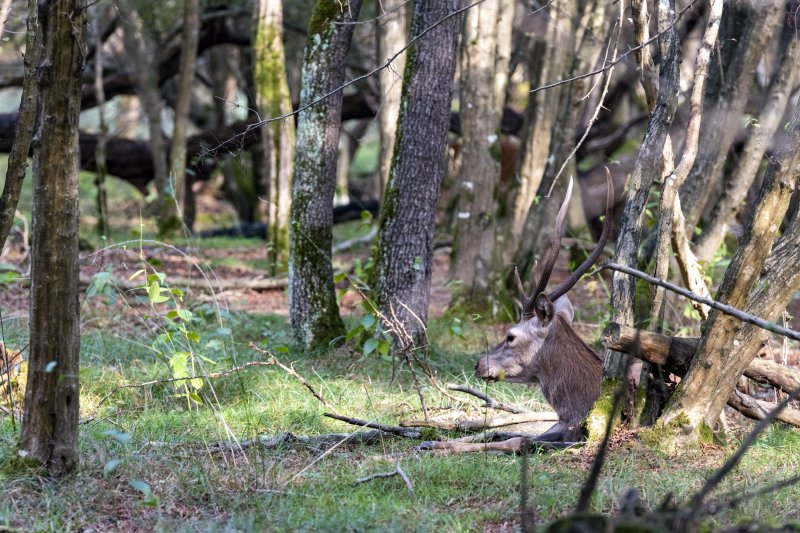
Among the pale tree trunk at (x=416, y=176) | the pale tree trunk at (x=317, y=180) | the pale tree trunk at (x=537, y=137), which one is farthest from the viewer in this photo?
the pale tree trunk at (x=537, y=137)

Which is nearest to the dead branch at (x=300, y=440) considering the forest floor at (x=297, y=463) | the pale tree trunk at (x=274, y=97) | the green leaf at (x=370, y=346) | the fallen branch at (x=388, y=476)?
the forest floor at (x=297, y=463)

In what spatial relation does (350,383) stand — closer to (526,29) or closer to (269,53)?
(269,53)

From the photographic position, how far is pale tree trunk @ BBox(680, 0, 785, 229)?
8375 millimetres

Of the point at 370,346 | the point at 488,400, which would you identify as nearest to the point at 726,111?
the point at 488,400

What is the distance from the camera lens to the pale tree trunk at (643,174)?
555 centimetres

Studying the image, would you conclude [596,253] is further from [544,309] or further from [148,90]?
[148,90]

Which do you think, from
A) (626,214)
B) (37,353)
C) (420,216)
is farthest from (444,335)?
(37,353)

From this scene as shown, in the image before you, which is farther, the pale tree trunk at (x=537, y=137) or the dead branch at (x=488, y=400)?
the pale tree trunk at (x=537, y=137)

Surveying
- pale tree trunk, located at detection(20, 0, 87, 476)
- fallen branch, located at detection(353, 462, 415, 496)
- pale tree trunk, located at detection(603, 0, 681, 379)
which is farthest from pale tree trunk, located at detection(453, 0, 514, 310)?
pale tree trunk, located at detection(20, 0, 87, 476)

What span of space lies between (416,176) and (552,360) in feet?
7.28

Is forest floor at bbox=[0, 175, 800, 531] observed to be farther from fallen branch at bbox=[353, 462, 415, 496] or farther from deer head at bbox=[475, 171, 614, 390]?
deer head at bbox=[475, 171, 614, 390]

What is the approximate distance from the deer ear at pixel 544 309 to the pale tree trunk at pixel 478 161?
3567 mm

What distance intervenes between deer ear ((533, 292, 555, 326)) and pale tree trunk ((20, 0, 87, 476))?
3.01 meters

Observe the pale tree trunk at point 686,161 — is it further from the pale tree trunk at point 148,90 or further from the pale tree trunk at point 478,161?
the pale tree trunk at point 148,90
